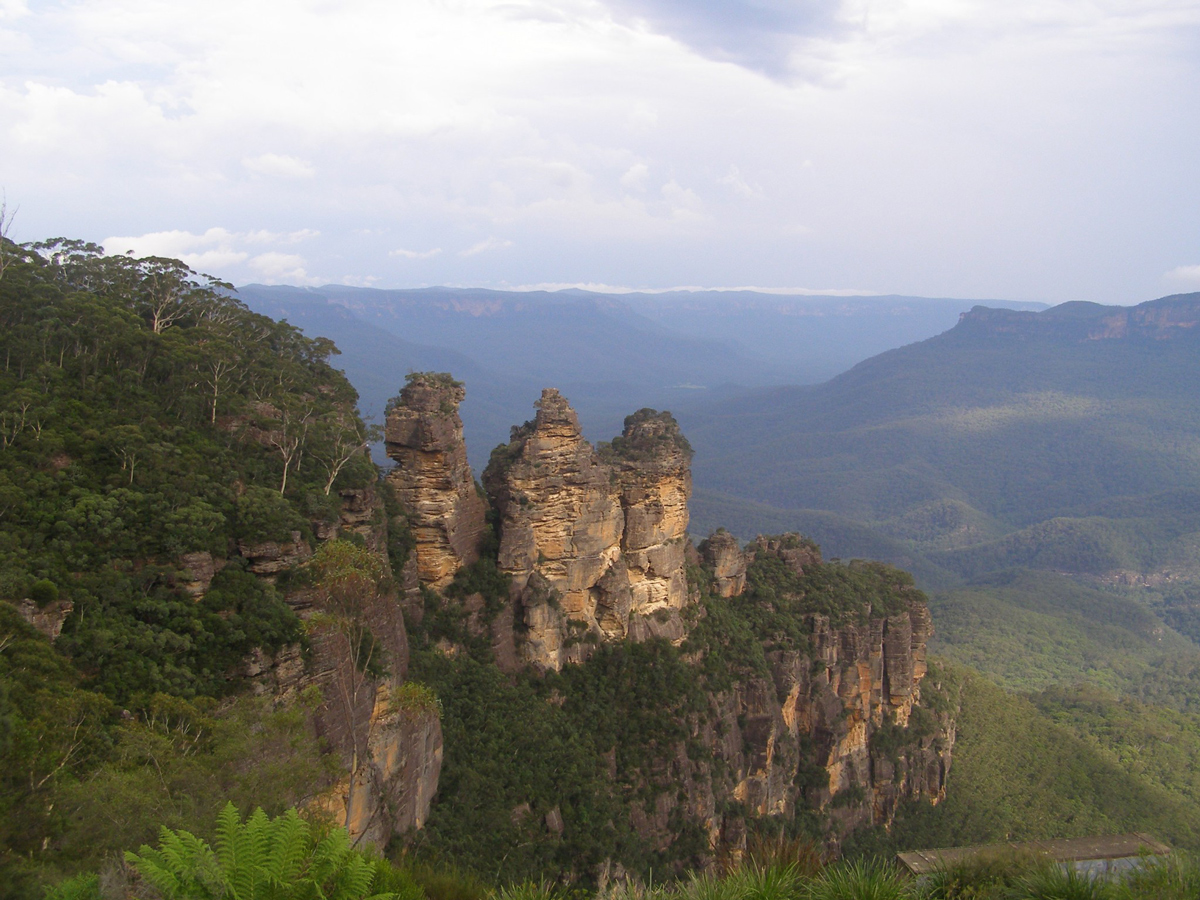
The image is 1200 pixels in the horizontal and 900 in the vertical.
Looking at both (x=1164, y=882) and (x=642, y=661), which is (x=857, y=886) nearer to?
(x=1164, y=882)

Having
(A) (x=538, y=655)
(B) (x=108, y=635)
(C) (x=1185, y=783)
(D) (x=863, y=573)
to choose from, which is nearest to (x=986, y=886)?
(B) (x=108, y=635)

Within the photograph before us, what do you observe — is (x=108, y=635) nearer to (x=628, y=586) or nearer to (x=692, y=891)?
(x=692, y=891)

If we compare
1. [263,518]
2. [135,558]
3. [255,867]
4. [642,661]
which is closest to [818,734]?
[642,661]

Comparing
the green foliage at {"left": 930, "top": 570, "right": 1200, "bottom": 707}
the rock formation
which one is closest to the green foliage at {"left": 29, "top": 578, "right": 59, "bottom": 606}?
the rock formation

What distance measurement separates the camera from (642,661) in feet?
119

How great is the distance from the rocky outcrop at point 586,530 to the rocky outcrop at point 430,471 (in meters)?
2.60

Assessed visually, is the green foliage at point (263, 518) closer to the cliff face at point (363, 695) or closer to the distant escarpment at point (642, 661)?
the cliff face at point (363, 695)

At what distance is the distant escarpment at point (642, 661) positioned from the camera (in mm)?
29797

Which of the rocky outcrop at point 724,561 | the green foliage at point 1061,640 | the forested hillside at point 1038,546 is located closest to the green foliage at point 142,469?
the rocky outcrop at point 724,561

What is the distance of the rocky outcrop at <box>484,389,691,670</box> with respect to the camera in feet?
108

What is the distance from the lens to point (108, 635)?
16734 millimetres

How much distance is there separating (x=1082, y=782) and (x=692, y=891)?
160ft

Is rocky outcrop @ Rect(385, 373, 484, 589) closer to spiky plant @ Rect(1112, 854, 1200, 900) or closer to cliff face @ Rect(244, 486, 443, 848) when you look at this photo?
cliff face @ Rect(244, 486, 443, 848)

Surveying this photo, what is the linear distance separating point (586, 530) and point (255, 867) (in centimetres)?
2534
